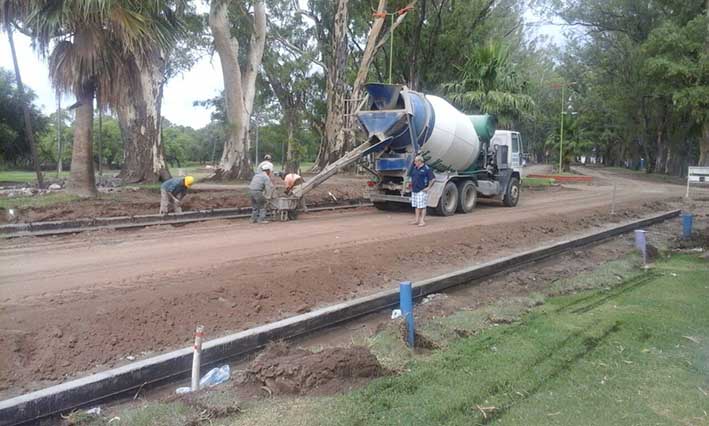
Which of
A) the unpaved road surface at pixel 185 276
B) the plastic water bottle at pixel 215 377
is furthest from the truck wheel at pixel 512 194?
the plastic water bottle at pixel 215 377

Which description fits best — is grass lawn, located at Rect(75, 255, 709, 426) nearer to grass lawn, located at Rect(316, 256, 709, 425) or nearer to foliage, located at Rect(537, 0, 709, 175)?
grass lawn, located at Rect(316, 256, 709, 425)

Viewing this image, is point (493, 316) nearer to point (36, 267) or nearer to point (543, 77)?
point (36, 267)

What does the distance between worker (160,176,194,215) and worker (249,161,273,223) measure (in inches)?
61.7

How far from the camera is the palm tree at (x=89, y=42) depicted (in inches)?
531

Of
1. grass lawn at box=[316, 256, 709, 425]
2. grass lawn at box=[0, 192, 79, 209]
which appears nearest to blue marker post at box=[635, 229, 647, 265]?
grass lawn at box=[316, 256, 709, 425]

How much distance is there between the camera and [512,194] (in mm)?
21234

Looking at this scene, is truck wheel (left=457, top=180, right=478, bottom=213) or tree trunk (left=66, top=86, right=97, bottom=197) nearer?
tree trunk (left=66, top=86, right=97, bottom=197)

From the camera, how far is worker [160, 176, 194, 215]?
13898 millimetres

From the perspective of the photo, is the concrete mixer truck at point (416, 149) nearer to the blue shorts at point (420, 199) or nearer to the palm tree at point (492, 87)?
the blue shorts at point (420, 199)

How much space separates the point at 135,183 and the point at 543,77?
47.3 meters

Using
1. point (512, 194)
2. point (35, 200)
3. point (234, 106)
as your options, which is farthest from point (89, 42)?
point (512, 194)

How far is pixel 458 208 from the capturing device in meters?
18.5

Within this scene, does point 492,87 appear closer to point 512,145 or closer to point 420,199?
point 512,145

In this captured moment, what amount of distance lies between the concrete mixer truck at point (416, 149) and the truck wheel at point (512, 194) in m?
1.13
